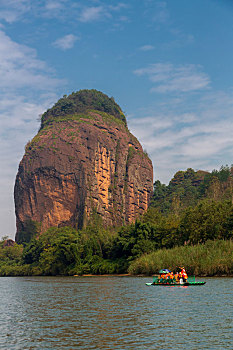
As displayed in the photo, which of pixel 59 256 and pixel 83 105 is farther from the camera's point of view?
pixel 83 105

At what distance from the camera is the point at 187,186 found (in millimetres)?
159500

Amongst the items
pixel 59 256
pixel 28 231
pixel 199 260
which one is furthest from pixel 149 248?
pixel 28 231

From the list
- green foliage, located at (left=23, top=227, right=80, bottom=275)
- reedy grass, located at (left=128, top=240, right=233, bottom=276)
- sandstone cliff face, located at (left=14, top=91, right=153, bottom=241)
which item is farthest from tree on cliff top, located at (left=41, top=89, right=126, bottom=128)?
reedy grass, located at (left=128, top=240, right=233, bottom=276)

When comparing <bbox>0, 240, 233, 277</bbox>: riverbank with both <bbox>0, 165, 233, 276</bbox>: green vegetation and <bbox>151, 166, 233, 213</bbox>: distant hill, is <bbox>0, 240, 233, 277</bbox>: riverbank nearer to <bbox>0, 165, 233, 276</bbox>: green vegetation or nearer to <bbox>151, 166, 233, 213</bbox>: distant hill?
<bbox>0, 165, 233, 276</bbox>: green vegetation

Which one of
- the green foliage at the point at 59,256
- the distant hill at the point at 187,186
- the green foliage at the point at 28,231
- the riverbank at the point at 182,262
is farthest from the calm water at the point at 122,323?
the green foliage at the point at 28,231

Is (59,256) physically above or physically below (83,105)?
below

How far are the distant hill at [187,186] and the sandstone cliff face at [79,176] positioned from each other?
22.1ft

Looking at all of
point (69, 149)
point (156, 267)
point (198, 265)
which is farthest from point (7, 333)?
point (69, 149)

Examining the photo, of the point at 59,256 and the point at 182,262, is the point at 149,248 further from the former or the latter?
the point at 59,256

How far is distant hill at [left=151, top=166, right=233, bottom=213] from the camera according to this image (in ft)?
436

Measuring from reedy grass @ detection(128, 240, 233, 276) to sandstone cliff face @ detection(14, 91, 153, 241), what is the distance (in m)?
79.7

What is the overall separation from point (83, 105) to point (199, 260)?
126 meters

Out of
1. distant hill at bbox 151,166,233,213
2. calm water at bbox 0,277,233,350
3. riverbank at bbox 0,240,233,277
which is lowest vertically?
calm water at bbox 0,277,233,350

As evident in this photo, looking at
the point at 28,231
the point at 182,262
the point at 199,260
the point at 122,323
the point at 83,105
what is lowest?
the point at 122,323
